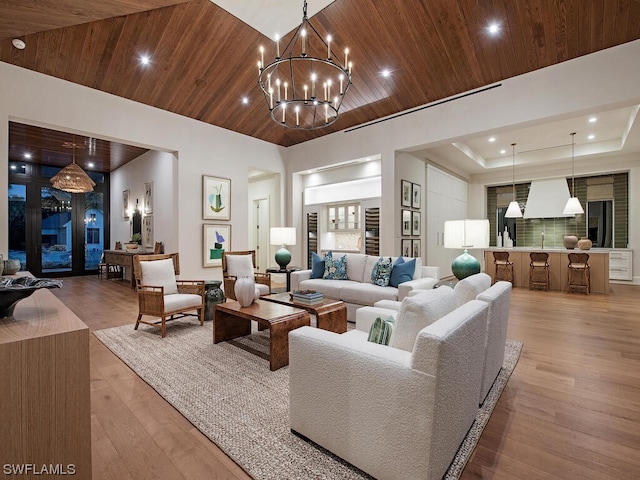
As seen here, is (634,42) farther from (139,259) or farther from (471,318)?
(139,259)

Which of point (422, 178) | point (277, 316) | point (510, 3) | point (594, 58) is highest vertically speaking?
point (510, 3)

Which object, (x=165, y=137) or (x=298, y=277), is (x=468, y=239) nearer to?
(x=298, y=277)

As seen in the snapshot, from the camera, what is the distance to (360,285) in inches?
174

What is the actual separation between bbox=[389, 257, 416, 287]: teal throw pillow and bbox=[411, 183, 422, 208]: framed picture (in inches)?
94.4

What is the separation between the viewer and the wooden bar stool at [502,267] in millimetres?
7523

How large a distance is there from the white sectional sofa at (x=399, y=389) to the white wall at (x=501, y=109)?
12.7 ft

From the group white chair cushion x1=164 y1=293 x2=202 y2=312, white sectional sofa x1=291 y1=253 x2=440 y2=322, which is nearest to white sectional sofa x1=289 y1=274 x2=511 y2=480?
white sectional sofa x1=291 y1=253 x2=440 y2=322

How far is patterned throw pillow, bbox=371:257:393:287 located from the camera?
439cm

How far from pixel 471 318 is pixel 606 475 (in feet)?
3.50

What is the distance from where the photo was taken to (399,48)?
14.3 ft

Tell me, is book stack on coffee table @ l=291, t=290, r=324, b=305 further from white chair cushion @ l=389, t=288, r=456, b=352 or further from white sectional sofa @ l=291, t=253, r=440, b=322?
white chair cushion @ l=389, t=288, r=456, b=352

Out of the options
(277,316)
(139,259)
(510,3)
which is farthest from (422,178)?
(139,259)

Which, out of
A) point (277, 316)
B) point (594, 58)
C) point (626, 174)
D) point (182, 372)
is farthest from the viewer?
point (626, 174)

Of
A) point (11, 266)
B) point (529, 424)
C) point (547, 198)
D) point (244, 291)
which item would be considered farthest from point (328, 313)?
point (547, 198)
